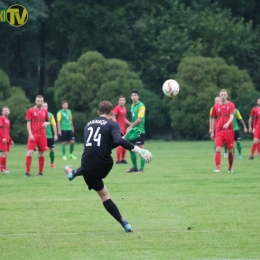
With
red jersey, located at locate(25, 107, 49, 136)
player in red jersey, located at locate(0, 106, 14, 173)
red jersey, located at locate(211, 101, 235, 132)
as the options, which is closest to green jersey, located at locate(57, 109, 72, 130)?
player in red jersey, located at locate(0, 106, 14, 173)

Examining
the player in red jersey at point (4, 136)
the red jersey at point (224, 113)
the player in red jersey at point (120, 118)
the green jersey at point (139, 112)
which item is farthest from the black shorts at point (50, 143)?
the red jersey at point (224, 113)

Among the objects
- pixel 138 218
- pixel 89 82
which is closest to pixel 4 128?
pixel 138 218

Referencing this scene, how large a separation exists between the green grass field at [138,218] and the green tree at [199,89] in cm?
2667

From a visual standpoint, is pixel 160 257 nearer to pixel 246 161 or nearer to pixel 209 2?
pixel 246 161

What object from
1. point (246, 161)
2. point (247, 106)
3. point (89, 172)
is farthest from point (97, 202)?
point (247, 106)

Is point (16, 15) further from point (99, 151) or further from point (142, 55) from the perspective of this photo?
point (142, 55)

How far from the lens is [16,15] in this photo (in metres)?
14.7

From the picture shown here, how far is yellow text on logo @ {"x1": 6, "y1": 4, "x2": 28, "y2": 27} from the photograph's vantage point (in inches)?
570

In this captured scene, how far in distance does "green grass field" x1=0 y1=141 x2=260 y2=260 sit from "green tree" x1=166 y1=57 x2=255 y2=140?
26.7 meters

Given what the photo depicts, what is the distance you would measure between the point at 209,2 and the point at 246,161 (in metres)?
32.7

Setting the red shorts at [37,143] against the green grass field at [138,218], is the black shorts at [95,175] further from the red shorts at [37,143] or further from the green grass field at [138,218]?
the red shorts at [37,143]

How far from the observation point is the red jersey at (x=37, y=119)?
19.9m

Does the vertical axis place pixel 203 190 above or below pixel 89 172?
below

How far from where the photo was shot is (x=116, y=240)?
983cm
